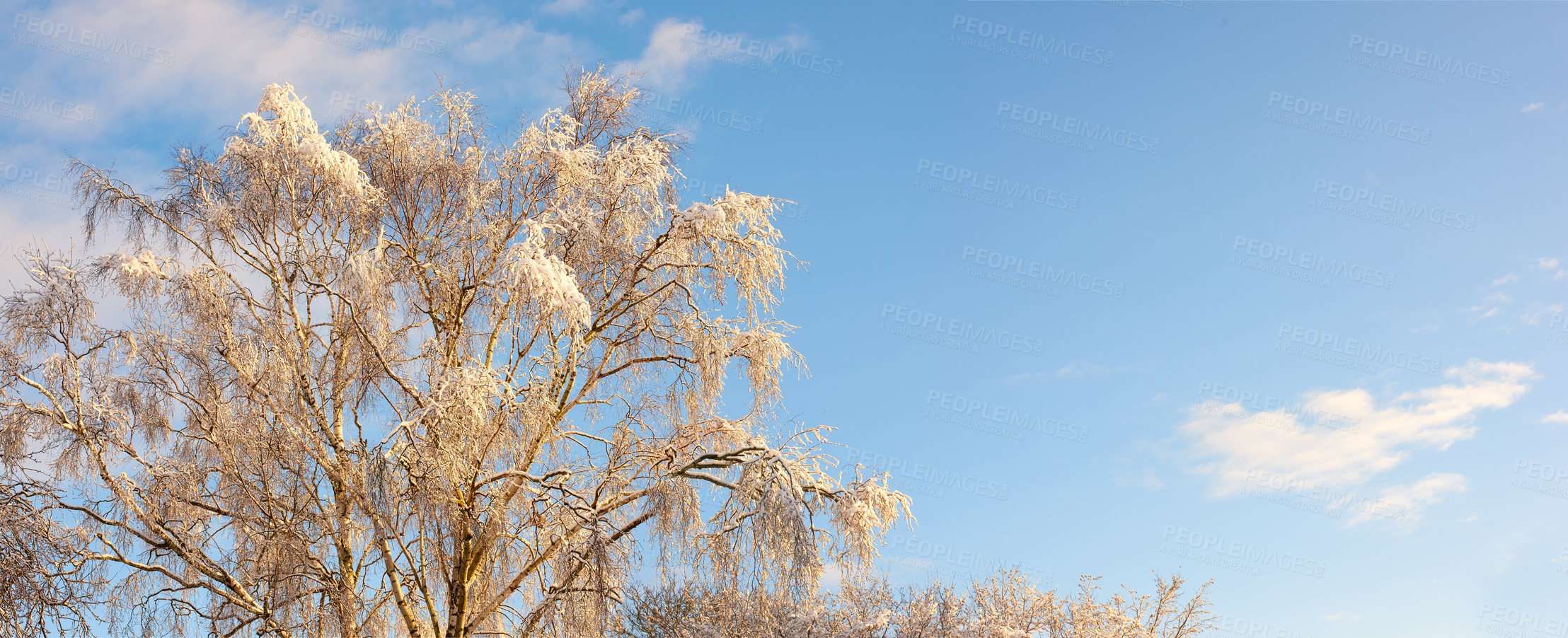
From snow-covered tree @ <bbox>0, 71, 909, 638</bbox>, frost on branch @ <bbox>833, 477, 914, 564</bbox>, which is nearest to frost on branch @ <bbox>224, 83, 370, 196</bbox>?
snow-covered tree @ <bbox>0, 71, 909, 638</bbox>

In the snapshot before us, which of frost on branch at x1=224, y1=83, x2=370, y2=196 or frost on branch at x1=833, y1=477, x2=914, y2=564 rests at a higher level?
frost on branch at x1=224, y1=83, x2=370, y2=196

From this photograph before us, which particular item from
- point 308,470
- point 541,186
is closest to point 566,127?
point 541,186

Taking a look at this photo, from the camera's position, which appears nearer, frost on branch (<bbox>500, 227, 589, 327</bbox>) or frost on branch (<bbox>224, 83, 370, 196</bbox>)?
frost on branch (<bbox>500, 227, 589, 327</bbox>)

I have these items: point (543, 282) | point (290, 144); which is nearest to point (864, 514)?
point (543, 282)

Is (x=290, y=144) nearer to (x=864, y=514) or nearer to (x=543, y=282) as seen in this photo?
(x=543, y=282)

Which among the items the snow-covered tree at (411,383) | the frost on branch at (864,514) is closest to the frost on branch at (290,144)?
the snow-covered tree at (411,383)

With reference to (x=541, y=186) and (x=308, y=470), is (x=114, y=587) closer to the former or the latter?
(x=308, y=470)

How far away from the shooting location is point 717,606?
13305 millimetres

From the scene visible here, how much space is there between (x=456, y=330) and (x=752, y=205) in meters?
3.20

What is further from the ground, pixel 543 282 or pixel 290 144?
pixel 290 144

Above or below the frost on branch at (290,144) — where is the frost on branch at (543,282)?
below

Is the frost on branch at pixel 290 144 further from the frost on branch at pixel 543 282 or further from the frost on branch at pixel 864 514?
the frost on branch at pixel 864 514

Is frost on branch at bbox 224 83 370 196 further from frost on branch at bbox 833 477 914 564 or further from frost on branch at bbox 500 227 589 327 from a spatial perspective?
frost on branch at bbox 833 477 914 564

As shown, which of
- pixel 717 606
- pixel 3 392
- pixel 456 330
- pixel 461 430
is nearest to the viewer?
pixel 461 430
